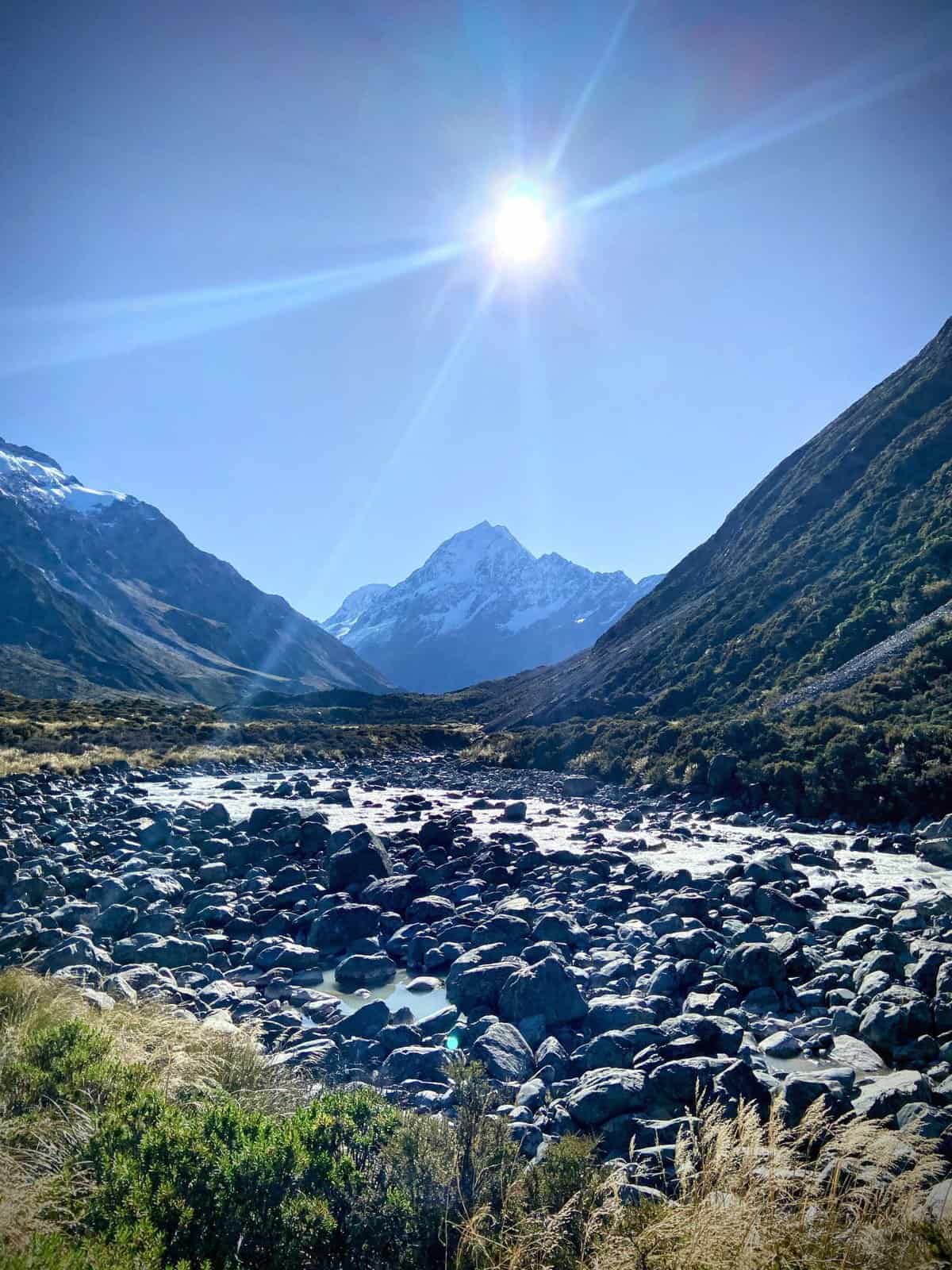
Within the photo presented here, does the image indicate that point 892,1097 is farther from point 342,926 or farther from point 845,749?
point 845,749

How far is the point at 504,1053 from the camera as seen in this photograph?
7.69 meters

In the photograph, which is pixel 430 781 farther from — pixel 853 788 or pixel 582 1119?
pixel 582 1119

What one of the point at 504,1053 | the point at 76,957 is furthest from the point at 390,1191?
the point at 76,957

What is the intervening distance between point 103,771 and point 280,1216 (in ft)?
126

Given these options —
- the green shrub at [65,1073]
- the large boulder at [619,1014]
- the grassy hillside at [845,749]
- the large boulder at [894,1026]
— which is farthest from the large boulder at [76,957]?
the grassy hillside at [845,749]

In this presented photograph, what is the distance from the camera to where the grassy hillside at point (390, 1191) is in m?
3.91

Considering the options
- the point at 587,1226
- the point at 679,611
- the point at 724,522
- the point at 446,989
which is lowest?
the point at 446,989

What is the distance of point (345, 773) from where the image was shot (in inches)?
1732

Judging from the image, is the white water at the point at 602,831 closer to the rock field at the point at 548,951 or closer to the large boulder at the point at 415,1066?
the rock field at the point at 548,951

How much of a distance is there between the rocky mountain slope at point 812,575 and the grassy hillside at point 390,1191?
108 ft

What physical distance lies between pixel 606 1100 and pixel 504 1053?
1579 mm

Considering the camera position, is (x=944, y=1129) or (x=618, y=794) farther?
(x=618, y=794)

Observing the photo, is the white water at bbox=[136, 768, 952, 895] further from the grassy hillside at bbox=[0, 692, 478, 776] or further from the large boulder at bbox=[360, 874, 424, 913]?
the grassy hillside at bbox=[0, 692, 478, 776]

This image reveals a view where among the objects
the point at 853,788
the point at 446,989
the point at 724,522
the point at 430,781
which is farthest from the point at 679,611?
the point at 446,989
